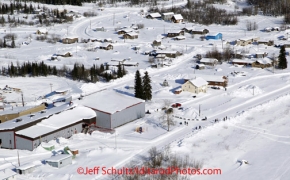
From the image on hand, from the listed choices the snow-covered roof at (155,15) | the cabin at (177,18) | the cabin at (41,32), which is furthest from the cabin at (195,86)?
the snow-covered roof at (155,15)

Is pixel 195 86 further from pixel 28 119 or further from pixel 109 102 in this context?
pixel 28 119

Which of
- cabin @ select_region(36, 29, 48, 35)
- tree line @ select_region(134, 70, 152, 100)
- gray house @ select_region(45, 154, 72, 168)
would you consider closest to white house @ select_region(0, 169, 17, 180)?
gray house @ select_region(45, 154, 72, 168)

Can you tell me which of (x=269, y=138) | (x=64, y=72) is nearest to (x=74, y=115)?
(x=269, y=138)

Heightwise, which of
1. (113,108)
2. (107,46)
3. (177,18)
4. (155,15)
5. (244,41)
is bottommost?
(113,108)

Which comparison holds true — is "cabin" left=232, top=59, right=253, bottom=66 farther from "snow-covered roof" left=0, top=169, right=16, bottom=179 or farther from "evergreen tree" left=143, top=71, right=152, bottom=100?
"snow-covered roof" left=0, top=169, right=16, bottom=179

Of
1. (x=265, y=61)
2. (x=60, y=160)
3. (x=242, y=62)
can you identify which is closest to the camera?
(x=60, y=160)

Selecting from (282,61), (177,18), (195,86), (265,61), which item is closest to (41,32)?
(177,18)
